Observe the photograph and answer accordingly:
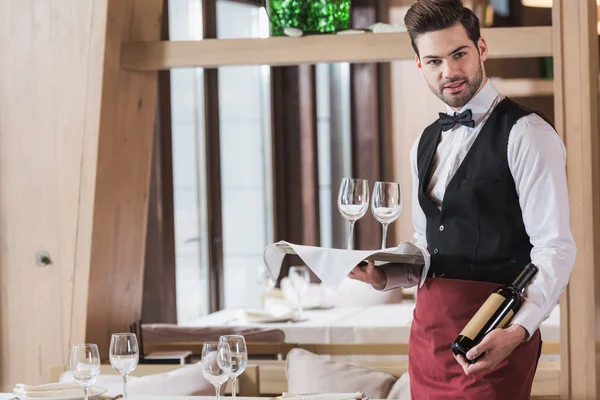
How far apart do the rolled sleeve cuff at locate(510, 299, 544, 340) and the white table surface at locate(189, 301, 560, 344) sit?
2093 mm

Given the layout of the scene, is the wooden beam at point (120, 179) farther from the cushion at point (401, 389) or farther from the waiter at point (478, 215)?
the waiter at point (478, 215)

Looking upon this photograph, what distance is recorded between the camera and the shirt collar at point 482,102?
7.49 ft

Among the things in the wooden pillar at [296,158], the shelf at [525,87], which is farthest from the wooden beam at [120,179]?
the shelf at [525,87]

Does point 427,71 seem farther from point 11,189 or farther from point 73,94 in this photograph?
point 11,189

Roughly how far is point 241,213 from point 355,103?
1287 mm

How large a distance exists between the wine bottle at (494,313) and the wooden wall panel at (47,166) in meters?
1.70

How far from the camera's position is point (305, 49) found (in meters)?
3.17

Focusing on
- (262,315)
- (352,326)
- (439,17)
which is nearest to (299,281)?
(262,315)

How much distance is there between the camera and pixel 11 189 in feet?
11.1

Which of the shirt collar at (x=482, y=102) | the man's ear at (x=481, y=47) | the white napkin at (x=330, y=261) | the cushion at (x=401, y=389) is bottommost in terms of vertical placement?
the cushion at (x=401, y=389)

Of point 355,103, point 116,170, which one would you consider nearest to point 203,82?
point 355,103

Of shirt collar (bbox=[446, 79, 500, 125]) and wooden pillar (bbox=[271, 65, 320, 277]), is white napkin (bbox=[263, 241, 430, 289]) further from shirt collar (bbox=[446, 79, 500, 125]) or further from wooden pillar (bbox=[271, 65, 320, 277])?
wooden pillar (bbox=[271, 65, 320, 277])

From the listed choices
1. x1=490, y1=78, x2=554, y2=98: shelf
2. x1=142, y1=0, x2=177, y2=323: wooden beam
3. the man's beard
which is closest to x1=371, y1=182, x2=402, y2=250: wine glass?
the man's beard

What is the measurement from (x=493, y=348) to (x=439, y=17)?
76cm
